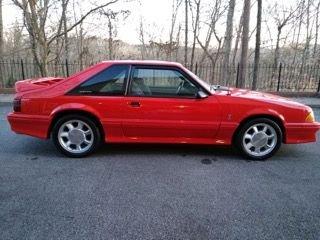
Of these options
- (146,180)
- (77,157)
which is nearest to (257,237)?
(146,180)

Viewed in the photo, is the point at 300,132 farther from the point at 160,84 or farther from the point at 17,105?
the point at 17,105

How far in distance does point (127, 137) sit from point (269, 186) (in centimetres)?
216

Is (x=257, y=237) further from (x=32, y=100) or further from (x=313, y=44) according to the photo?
(x=313, y=44)

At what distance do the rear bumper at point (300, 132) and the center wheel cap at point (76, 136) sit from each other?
3.11m

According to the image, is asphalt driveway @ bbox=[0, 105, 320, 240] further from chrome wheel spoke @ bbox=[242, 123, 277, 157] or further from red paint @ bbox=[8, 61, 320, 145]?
red paint @ bbox=[8, 61, 320, 145]

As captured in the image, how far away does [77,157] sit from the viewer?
15.0ft

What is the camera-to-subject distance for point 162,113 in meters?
4.47

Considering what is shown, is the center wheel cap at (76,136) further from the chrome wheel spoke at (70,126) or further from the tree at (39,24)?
the tree at (39,24)

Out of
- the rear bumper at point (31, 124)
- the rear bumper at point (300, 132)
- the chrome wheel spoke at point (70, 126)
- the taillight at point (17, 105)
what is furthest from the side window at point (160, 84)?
the taillight at point (17, 105)

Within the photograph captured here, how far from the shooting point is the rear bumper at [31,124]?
450cm

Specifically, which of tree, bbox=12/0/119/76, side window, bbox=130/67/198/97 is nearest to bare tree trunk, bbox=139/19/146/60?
tree, bbox=12/0/119/76

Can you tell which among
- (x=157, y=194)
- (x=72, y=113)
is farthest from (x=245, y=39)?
(x=157, y=194)

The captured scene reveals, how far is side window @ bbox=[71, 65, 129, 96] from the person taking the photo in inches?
176

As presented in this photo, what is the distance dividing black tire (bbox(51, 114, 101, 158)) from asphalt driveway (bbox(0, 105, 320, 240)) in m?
0.12
